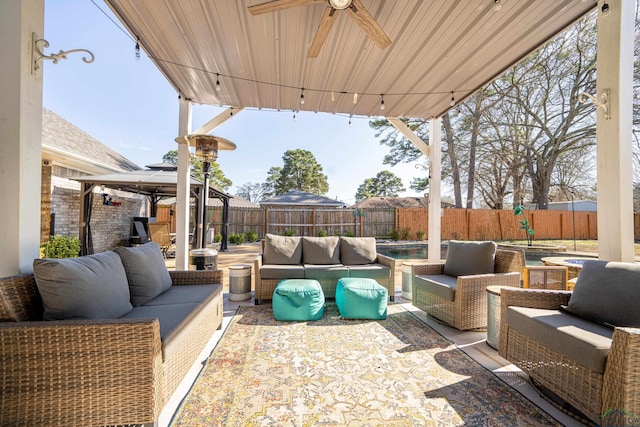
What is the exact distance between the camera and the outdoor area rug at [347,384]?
1.57 meters

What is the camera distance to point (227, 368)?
208cm

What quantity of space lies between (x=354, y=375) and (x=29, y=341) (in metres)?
1.87

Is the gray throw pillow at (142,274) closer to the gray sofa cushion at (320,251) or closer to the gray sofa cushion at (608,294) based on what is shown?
the gray sofa cushion at (320,251)

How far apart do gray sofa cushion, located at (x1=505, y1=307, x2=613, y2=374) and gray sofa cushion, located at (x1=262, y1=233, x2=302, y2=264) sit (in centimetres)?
256

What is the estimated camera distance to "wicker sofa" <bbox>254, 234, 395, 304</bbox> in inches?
141

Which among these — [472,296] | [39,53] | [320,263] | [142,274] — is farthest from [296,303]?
[39,53]

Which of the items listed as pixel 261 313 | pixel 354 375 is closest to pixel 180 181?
pixel 261 313

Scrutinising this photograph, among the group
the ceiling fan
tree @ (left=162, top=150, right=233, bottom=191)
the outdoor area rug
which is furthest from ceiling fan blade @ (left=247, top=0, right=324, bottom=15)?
tree @ (left=162, top=150, right=233, bottom=191)

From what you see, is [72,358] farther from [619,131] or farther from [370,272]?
[619,131]

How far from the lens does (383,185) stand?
28.0 meters

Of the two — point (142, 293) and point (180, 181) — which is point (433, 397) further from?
point (180, 181)

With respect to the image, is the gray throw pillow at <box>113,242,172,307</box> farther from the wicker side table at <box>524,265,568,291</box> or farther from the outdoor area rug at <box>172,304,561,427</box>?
the wicker side table at <box>524,265,568,291</box>

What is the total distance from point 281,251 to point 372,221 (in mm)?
8565

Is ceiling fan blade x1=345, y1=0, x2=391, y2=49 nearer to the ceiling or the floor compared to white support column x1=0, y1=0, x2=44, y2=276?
nearer to the ceiling
